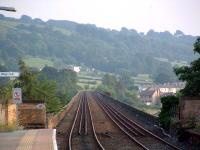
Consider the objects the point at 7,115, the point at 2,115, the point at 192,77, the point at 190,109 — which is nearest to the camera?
the point at 2,115

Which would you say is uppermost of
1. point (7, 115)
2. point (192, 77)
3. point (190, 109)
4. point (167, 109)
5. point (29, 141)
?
point (192, 77)

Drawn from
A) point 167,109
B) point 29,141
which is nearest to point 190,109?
point 167,109

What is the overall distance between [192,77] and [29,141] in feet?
53.4

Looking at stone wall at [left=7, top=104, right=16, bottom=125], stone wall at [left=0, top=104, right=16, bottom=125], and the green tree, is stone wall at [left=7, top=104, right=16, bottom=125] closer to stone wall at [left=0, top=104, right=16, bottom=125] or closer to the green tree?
stone wall at [left=0, top=104, right=16, bottom=125]

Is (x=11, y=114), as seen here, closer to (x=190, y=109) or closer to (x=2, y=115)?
(x=2, y=115)

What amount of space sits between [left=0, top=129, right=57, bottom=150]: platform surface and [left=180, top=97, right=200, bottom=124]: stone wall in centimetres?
868

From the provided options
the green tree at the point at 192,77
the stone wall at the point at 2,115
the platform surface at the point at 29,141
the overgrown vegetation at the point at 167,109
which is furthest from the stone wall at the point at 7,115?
the green tree at the point at 192,77

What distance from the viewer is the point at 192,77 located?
3434 cm

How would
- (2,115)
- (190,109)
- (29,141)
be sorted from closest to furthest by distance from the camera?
(29,141) < (2,115) < (190,109)

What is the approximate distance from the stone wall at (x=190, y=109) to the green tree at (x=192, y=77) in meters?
3.98

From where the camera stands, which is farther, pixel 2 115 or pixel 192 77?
pixel 192 77

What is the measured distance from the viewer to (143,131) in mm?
33375

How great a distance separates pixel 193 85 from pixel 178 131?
21.5 ft

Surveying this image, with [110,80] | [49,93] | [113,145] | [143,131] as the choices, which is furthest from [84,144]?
[110,80]
